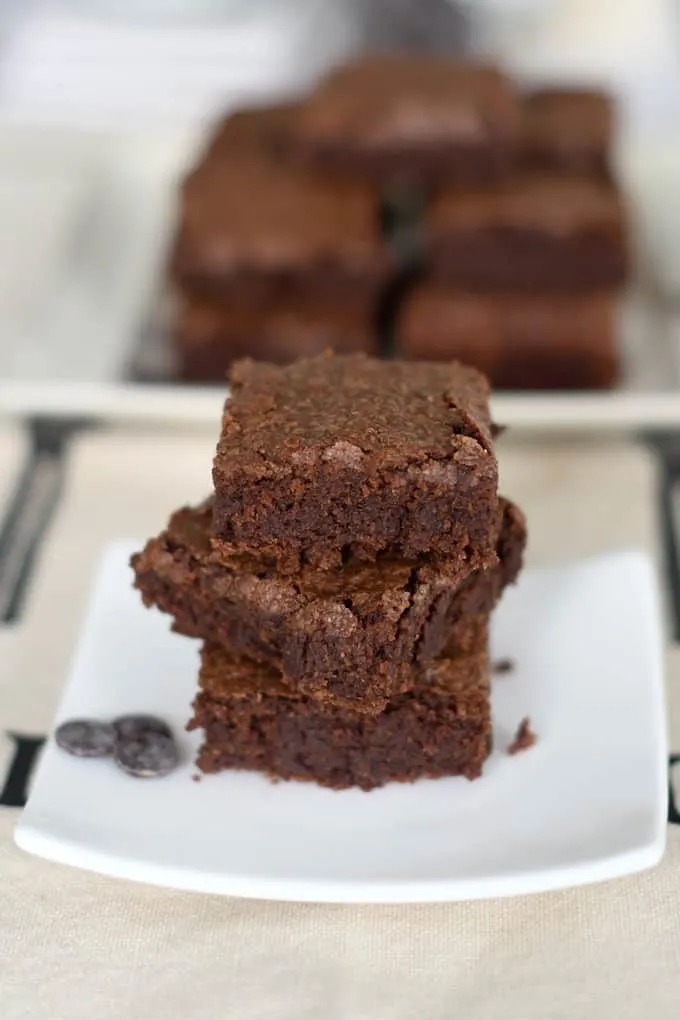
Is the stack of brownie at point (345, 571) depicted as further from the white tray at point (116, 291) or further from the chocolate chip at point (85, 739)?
the white tray at point (116, 291)

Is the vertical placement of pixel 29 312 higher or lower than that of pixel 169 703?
higher

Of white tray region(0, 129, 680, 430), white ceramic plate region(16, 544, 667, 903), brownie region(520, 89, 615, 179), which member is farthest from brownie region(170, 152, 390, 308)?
white ceramic plate region(16, 544, 667, 903)

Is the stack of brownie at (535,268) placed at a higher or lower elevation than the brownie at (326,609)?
higher

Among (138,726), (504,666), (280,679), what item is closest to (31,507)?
(138,726)

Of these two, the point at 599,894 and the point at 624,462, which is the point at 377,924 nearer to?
the point at 599,894

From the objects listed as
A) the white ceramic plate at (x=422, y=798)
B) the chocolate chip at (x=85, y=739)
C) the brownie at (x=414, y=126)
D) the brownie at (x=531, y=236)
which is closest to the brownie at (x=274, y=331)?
the brownie at (x=531, y=236)

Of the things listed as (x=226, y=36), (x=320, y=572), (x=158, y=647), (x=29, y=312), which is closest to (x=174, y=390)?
(x=29, y=312)

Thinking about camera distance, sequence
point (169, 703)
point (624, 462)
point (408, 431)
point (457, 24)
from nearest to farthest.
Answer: point (408, 431) → point (169, 703) → point (624, 462) → point (457, 24)
